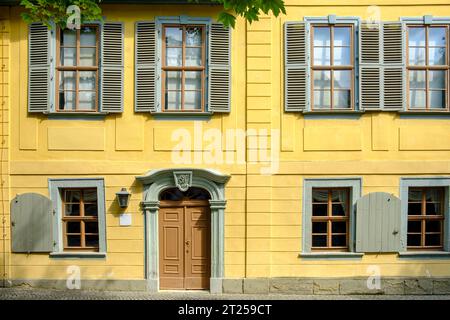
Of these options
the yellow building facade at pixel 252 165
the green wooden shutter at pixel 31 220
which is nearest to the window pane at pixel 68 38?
the yellow building facade at pixel 252 165

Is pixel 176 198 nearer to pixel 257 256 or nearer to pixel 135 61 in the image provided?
pixel 257 256

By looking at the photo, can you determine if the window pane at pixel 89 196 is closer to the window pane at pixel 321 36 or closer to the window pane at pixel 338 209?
the window pane at pixel 338 209

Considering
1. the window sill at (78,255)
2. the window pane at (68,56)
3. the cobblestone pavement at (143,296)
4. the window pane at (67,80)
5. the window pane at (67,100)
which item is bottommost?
the cobblestone pavement at (143,296)

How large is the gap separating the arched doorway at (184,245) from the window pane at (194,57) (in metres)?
3.09

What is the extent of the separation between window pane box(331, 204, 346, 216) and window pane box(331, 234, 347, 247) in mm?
504

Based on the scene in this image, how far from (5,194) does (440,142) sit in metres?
9.74

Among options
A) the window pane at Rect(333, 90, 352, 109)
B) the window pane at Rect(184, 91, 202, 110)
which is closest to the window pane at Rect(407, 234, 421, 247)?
the window pane at Rect(333, 90, 352, 109)

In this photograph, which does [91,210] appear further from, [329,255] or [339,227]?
[339,227]

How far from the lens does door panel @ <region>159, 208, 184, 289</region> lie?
9.90 meters

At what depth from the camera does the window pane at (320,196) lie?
9.97m

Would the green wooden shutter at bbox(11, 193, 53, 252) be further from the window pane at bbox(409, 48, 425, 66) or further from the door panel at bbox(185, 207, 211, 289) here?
the window pane at bbox(409, 48, 425, 66)

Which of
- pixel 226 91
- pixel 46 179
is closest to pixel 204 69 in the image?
pixel 226 91

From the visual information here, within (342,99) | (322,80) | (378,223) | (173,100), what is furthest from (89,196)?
(378,223)

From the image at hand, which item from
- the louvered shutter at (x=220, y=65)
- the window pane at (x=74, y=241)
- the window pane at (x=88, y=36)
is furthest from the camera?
the window pane at (x=74, y=241)
